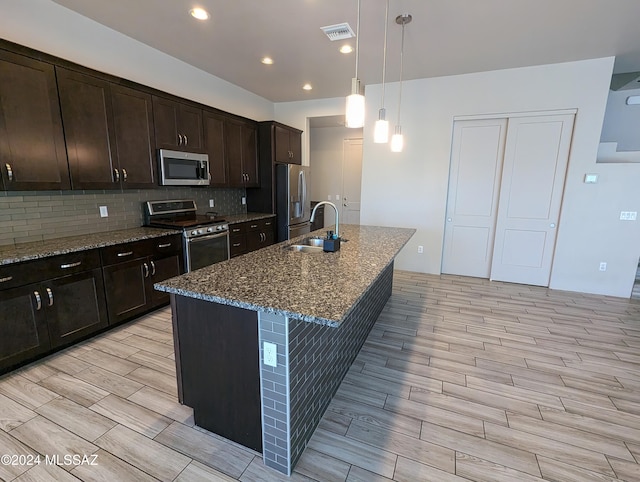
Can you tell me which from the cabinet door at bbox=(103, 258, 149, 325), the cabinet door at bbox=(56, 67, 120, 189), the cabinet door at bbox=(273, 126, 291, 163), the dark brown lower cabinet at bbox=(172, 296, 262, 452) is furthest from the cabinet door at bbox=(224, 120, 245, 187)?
the dark brown lower cabinet at bbox=(172, 296, 262, 452)

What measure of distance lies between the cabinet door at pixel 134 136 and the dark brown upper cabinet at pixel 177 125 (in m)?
0.09

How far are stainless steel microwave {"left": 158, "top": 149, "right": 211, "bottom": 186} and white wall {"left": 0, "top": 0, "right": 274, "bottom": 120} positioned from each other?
0.89 meters

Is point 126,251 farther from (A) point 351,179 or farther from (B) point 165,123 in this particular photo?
(A) point 351,179

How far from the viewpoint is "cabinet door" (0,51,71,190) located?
2.16m

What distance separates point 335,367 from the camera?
1972mm

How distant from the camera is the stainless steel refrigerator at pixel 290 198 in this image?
4.96 meters

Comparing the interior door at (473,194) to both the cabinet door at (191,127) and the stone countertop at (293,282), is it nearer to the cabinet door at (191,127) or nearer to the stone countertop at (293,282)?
the stone countertop at (293,282)

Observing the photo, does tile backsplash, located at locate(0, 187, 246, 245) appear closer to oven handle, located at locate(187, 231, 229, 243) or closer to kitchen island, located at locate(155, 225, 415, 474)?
oven handle, located at locate(187, 231, 229, 243)

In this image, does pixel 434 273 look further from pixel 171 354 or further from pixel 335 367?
pixel 171 354

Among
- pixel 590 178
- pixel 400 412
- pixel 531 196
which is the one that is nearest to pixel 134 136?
pixel 400 412

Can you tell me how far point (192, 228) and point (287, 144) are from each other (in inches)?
101

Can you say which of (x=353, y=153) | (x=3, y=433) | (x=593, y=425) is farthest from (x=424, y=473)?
(x=353, y=153)

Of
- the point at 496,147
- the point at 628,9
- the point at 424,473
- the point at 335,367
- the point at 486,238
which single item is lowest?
the point at 424,473

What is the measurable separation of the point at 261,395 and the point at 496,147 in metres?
4.44
